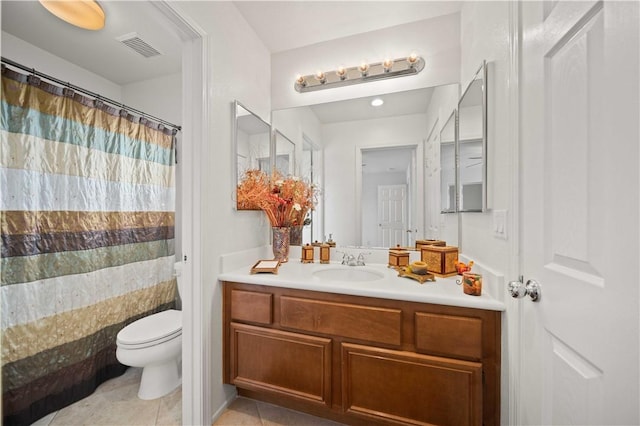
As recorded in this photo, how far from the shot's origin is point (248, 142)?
5.92ft

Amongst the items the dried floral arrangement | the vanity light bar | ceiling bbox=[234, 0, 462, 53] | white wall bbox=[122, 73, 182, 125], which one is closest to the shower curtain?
white wall bbox=[122, 73, 182, 125]

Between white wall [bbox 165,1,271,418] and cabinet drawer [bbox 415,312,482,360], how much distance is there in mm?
1108

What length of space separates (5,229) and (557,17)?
2553mm

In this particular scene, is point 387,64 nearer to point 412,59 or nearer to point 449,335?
point 412,59

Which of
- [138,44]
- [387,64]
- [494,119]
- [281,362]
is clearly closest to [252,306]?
[281,362]

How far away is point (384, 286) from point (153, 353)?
4.90 ft

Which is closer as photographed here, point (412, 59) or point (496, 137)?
point (496, 137)

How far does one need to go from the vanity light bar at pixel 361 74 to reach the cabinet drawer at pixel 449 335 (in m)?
1.56

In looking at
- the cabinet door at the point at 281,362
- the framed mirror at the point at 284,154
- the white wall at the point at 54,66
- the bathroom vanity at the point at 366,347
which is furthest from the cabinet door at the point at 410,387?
the white wall at the point at 54,66

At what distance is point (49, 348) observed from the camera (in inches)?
63.3

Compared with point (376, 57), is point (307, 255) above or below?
below

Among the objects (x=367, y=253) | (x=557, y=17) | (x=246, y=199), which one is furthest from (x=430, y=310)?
(x=246, y=199)

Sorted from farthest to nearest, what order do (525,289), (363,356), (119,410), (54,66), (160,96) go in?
1. (160,96)
2. (54,66)
3. (119,410)
4. (363,356)
5. (525,289)

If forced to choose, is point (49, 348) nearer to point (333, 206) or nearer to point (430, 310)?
point (333, 206)
